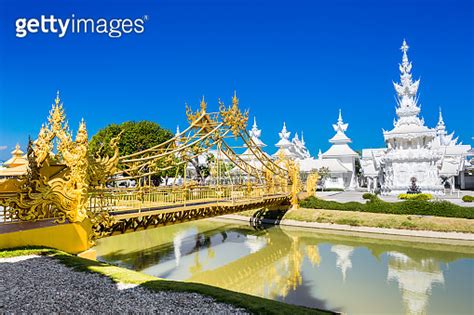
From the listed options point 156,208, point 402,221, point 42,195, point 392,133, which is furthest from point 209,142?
point 392,133

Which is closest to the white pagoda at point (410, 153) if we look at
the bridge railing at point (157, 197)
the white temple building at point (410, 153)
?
the white temple building at point (410, 153)

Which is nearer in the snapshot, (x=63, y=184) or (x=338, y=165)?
(x=63, y=184)

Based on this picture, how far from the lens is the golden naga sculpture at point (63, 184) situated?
8531mm

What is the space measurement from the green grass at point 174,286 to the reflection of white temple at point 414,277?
5.66 metres

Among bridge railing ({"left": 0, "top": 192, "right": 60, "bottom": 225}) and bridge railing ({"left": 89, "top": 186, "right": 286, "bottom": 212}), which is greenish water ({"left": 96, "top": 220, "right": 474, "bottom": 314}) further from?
bridge railing ({"left": 0, "top": 192, "right": 60, "bottom": 225})

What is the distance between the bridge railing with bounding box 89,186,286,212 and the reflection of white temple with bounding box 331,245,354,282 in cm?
468

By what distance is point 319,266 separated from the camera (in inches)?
545

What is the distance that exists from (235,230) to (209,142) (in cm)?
759

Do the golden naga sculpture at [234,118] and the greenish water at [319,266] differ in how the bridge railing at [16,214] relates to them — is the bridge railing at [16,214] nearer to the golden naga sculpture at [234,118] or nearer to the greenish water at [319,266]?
the greenish water at [319,266]

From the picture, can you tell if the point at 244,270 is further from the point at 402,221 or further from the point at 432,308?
the point at 402,221

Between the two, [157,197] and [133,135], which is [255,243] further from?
[133,135]

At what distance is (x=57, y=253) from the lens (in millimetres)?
7840

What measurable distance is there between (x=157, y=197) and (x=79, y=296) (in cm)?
837

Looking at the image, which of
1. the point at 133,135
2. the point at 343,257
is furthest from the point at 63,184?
the point at 133,135
